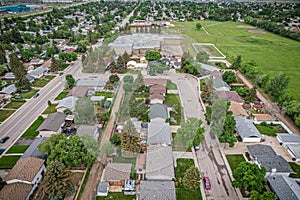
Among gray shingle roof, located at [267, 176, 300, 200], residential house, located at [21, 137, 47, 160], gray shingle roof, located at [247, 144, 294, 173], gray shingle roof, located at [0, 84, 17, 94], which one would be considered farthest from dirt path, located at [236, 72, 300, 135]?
gray shingle roof, located at [0, 84, 17, 94]

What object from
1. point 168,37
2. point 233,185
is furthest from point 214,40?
point 233,185

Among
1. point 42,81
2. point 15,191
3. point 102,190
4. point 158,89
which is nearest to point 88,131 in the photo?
point 102,190

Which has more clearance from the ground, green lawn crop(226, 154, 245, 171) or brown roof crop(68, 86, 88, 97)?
brown roof crop(68, 86, 88, 97)

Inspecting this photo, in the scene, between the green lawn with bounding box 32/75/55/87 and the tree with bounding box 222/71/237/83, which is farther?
the tree with bounding box 222/71/237/83

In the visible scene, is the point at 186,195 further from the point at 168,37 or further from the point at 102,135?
the point at 168,37

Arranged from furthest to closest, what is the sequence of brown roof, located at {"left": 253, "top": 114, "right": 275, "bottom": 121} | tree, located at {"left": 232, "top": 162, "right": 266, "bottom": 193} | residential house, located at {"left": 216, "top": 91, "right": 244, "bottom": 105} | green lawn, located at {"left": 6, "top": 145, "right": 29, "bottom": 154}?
residential house, located at {"left": 216, "top": 91, "right": 244, "bottom": 105}, brown roof, located at {"left": 253, "top": 114, "right": 275, "bottom": 121}, green lawn, located at {"left": 6, "top": 145, "right": 29, "bottom": 154}, tree, located at {"left": 232, "top": 162, "right": 266, "bottom": 193}

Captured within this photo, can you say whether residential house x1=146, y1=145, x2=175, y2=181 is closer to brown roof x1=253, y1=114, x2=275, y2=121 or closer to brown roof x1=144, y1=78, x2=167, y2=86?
brown roof x1=253, y1=114, x2=275, y2=121
